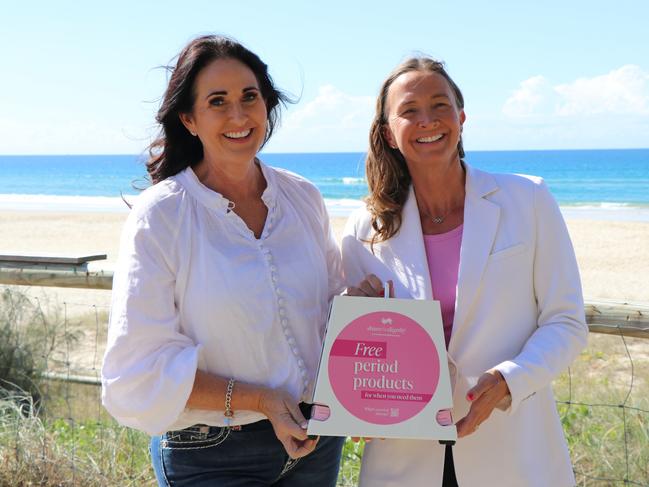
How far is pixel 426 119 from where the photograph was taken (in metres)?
2.56

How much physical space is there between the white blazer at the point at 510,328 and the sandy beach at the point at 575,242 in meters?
8.90

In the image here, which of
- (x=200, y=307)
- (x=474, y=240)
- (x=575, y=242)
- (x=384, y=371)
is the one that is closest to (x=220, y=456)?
(x=200, y=307)

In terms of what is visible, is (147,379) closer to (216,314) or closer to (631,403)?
(216,314)

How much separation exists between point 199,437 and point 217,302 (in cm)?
42

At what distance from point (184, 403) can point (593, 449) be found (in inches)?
92.8

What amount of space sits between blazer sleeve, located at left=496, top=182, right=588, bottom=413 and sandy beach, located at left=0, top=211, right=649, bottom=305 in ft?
29.6

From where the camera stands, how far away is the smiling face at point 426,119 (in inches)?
101

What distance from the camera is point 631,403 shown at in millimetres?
4262

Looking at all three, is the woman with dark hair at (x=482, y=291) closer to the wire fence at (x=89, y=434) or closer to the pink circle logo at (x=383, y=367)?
the pink circle logo at (x=383, y=367)

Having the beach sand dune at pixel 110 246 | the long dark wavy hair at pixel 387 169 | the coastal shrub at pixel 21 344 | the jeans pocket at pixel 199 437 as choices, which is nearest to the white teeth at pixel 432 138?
the long dark wavy hair at pixel 387 169

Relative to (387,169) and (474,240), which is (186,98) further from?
(474,240)

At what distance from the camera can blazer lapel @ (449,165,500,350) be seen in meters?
2.44

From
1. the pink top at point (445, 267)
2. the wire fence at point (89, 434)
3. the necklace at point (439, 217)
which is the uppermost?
the necklace at point (439, 217)

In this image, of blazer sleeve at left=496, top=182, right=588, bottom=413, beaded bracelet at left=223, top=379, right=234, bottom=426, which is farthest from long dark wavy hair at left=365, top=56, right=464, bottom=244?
beaded bracelet at left=223, top=379, right=234, bottom=426
